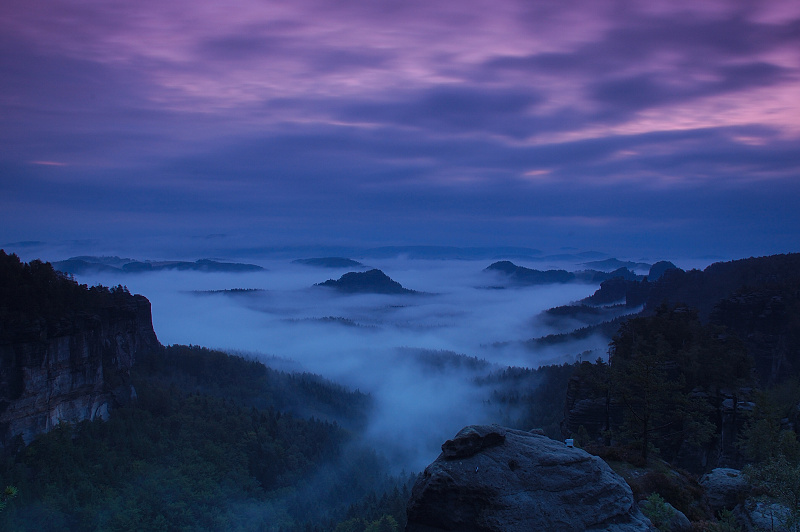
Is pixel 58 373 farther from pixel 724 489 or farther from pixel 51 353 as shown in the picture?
pixel 724 489

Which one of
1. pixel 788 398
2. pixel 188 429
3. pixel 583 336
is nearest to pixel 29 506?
pixel 188 429

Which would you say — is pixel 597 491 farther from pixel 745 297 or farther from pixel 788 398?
pixel 745 297

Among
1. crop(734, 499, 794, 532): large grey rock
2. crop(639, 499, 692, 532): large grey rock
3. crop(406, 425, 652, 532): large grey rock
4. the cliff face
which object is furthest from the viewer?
the cliff face

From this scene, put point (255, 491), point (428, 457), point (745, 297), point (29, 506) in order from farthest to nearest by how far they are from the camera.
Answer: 1. point (428, 457)
2. point (745, 297)
3. point (255, 491)
4. point (29, 506)

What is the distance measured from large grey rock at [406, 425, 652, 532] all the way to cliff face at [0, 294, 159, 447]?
56.0 metres

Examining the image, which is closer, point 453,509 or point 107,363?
point 453,509

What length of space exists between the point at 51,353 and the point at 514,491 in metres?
62.7

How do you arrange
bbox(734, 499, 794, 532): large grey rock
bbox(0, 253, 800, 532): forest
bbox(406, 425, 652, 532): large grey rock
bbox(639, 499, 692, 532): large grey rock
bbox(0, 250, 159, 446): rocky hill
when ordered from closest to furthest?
bbox(406, 425, 652, 532): large grey rock < bbox(639, 499, 692, 532): large grey rock < bbox(734, 499, 794, 532): large grey rock < bbox(0, 253, 800, 532): forest < bbox(0, 250, 159, 446): rocky hill

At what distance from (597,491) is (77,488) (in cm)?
5644

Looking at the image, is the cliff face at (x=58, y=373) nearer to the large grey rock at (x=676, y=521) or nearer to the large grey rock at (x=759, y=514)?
the large grey rock at (x=676, y=521)

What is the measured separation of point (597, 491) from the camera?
19203 mm

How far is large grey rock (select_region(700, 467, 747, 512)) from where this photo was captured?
93.0ft

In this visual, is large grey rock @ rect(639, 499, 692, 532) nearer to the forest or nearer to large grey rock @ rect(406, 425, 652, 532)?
the forest

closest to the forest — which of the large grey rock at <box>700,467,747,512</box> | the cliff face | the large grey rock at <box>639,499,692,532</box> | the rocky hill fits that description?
the rocky hill
